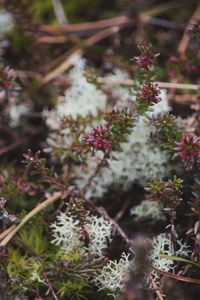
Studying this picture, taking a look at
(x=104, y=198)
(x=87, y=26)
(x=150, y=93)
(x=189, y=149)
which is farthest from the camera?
(x=87, y=26)

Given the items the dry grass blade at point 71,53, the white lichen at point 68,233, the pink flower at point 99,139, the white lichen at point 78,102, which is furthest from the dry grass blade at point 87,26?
the white lichen at point 68,233

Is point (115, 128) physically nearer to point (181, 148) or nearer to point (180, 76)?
point (181, 148)

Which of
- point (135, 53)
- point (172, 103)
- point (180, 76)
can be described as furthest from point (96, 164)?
point (135, 53)

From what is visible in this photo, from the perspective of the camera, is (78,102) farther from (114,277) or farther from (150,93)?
(114,277)

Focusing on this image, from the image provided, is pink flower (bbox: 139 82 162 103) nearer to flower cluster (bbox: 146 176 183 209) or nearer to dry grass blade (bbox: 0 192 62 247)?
flower cluster (bbox: 146 176 183 209)

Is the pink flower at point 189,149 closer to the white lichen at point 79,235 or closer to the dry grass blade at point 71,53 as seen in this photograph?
the white lichen at point 79,235

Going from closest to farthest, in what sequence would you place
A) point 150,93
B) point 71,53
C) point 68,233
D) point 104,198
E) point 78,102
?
point 150,93
point 68,233
point 104,198
point 78,102
point 71,53

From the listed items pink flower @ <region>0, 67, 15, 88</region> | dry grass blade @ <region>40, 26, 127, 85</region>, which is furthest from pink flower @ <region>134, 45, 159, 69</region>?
dry grass blade @ <region>40, 26, 127, 85</region>

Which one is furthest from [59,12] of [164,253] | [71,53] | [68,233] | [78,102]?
[164,253]
